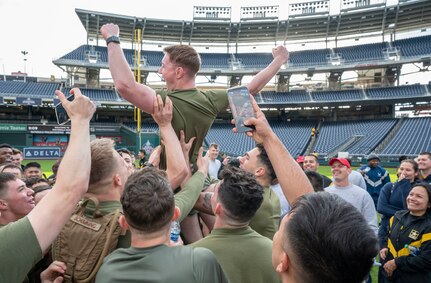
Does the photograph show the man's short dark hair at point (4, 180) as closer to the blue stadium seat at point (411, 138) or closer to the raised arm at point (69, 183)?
the raised arm at point (69, 183)

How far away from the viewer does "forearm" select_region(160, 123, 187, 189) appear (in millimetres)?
2188

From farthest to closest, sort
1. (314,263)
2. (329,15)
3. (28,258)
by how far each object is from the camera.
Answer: (329,15)
(28,258)
(314,263)

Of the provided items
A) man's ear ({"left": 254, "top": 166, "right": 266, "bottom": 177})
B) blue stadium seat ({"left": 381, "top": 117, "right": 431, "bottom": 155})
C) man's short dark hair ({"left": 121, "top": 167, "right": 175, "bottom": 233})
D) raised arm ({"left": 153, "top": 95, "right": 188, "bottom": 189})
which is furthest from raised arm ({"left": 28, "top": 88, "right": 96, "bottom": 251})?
blue stadium seat ({"left": 381, "top": 117, "right": 431, "bottom": 155})

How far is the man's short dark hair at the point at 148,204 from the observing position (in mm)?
1587

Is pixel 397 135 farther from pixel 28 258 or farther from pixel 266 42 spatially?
pixel 28 258

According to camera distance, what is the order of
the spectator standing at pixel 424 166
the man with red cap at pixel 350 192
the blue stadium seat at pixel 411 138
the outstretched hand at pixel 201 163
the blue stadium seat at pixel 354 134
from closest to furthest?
the outstretched hand at pixel 201 163
the man with red cap at pixel 350 192
the spectator standing at pixel 424 166
the blue stadium seat at pixel 411 138
the blue stadium seat at pixel 354 134

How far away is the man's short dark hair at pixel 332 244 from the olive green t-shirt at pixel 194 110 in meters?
1.44

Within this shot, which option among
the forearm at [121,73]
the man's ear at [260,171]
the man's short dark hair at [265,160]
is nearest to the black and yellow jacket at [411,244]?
the man's short dark hair at [265,160]

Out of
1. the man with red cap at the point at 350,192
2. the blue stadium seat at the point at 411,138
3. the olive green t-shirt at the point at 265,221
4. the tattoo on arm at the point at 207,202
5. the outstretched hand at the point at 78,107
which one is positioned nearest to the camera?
the outstretched hand at the point at 78,107

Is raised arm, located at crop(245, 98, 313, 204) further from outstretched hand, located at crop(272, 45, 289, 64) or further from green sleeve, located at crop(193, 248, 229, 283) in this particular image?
outstretched hand, located at crop(272, 45, 289, 64)

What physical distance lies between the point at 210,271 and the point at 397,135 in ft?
109

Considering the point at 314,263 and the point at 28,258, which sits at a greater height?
the point at 314,263

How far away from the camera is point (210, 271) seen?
1556 mm

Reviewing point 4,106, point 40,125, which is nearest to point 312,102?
point 40,125
